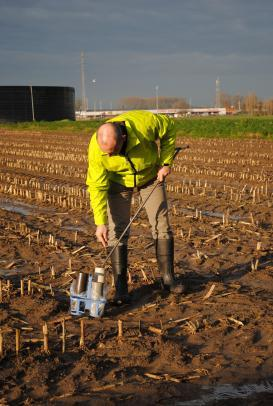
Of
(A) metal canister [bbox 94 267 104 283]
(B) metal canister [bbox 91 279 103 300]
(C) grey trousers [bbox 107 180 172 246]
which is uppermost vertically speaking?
(C) grey trousers [bbox 107 180 172 246]

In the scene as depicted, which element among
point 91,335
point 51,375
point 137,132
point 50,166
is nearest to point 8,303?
point 91,335

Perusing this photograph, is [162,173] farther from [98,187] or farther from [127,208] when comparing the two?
[98,187]

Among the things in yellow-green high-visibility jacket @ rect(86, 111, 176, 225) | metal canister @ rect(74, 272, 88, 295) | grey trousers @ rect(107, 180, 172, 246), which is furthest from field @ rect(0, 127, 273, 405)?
yellow-green high-visibility jacket @ rect(86, 111, 176, 225)

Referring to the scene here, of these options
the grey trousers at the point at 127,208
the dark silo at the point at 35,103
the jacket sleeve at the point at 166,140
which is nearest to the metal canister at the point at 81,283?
the grey trousers at the point at 127,208

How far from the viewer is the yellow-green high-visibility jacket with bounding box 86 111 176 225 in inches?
196

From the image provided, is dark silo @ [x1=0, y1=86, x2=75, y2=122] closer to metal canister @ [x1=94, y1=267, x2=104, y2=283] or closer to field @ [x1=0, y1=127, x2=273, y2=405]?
field @ [x1=0, y1=127, x2=273, y2=405]

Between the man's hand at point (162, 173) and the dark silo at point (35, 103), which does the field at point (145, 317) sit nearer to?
the man's hand at point (162, 173)

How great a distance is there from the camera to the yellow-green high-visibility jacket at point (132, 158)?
4.98m

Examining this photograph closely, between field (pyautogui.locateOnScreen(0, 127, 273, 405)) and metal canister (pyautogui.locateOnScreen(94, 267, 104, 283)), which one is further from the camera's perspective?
metal canister (pyautogui.locateOnScreen(94, 267, 104, 283))

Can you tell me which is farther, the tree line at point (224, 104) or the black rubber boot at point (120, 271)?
the tree line at point (224, 104)

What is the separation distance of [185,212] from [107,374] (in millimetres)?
6014

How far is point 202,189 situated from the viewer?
1204cm

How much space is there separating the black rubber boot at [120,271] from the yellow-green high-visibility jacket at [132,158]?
59cm

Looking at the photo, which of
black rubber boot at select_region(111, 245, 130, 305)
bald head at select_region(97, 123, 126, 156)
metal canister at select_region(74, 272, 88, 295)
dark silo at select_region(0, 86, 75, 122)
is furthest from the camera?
dark silo at select_region(0, 86, 75, 122)
